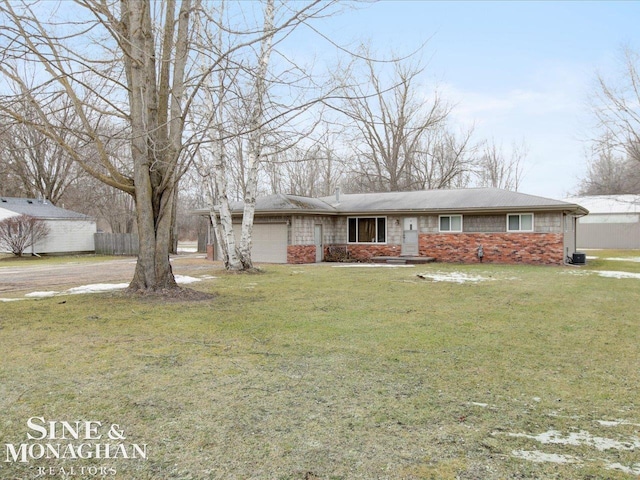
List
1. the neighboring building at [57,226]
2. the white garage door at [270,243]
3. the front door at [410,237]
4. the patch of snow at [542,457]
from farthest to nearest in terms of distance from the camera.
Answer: the neighboring building at [57,226] → the front door at [410,237] → the white garage door at [270,243] → the patch of snow at [542,457]

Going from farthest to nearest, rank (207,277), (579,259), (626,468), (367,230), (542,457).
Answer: (367,230), (579,259), (207,277), (542,457), (626,468)

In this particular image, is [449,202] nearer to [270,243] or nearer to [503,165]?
[270,243]

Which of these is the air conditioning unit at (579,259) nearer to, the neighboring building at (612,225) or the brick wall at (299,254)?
the brick wall at (299,254)

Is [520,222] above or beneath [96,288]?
above

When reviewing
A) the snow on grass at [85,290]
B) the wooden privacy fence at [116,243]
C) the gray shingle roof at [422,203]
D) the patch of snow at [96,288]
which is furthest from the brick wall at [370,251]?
the wooden privacy fence at [116,243]

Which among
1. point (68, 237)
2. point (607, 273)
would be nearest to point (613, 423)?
point (607, 273)

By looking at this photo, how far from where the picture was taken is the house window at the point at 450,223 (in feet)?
69.9

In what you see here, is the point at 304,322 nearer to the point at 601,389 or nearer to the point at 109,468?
the point at 601,389

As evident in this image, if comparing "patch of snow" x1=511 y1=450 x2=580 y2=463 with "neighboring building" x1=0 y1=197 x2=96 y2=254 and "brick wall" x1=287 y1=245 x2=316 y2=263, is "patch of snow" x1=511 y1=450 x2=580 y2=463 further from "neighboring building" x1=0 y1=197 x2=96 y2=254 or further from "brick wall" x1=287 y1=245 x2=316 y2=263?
"neighboring building" x1=0 y1=197 x2=96 y2=254

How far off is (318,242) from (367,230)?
100 inches

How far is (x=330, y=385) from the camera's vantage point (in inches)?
177

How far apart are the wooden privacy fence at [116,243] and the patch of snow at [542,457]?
28.9 meters

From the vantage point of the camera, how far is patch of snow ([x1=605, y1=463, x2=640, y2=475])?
2.85 m

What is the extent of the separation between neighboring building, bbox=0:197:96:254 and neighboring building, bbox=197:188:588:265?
1121cm
